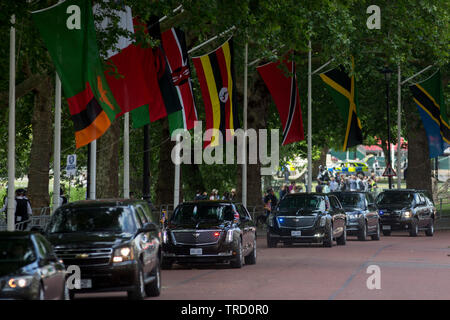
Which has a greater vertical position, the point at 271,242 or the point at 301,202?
the point at 301,202

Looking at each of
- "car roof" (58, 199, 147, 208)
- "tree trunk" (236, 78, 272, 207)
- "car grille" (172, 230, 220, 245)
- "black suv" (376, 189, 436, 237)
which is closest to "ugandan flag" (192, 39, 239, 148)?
"black suv" (376, 189, 436, 237)

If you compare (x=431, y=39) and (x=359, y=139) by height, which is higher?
(x=431, y=39)

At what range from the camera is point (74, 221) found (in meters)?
17.9

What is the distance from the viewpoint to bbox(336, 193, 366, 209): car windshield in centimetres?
3872

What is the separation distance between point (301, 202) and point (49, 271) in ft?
68.2

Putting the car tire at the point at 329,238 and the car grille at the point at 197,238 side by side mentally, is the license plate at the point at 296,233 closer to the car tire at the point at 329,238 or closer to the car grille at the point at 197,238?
the car tire at the point at 329,238

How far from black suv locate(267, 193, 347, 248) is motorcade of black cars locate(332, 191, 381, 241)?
3513 mm

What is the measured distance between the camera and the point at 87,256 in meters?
16.6

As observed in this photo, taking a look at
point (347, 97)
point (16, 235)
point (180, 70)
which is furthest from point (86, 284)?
point (347, 97)

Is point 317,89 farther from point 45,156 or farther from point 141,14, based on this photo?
point 141,14

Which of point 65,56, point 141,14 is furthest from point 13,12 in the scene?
point 141,14

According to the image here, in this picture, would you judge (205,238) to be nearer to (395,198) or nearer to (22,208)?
(22,208)
